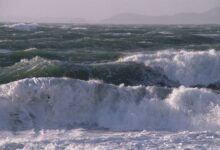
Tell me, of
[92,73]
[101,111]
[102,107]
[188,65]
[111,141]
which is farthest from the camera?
[188,65]

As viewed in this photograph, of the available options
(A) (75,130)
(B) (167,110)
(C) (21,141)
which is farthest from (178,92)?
(C) (21,141)

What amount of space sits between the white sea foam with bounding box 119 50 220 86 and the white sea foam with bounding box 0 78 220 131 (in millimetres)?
6302

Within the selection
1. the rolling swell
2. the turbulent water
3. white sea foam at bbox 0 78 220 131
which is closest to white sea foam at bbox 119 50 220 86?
the turbulent water

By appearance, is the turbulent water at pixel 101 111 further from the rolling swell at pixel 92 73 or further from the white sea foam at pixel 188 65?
the white sea foam at pixel 188 65

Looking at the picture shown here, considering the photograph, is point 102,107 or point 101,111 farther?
point 102,107

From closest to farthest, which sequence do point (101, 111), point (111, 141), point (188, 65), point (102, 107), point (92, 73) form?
point (111, 141), point (101, 111), point (102, 107), point (92, 73), point (188, 65)

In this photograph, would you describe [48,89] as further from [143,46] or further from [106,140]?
[143,46]

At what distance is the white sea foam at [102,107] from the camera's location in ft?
42.8

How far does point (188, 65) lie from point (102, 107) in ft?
27.7

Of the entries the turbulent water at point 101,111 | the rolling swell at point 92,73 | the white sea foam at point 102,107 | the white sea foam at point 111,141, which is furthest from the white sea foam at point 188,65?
the white sea foam at point 111,141

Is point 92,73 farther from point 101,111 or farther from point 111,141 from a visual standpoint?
point 111,141

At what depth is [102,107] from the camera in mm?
14250

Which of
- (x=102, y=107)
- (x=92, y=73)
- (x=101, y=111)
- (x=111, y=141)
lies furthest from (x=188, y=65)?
(x=111, y=141)

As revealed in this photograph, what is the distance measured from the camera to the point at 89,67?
20094 mm
